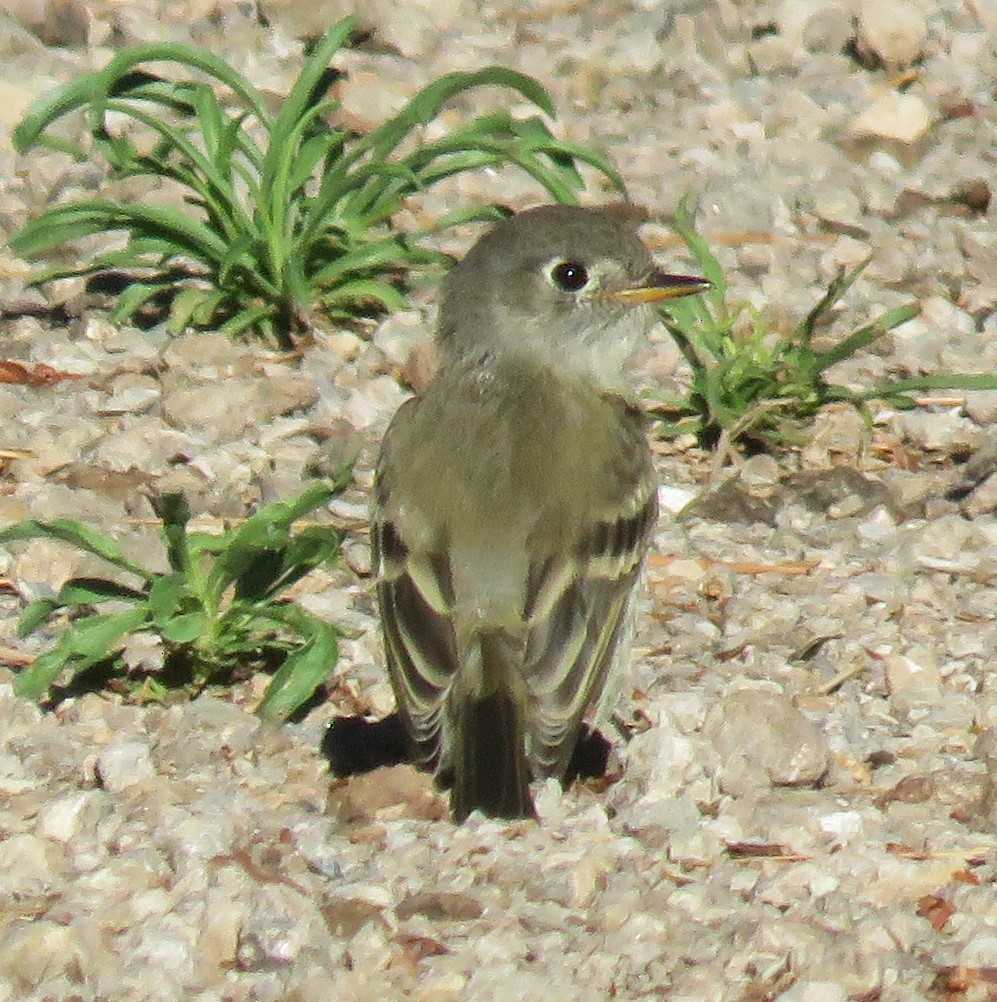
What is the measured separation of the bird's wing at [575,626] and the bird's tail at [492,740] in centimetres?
6

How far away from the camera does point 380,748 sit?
659 centimetres

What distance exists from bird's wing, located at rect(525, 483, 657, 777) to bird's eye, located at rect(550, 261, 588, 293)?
3.05 feet

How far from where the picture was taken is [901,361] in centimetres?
894

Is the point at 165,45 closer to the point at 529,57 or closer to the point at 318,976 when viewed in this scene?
the point at 529,57

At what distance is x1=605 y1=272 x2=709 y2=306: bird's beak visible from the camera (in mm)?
7398

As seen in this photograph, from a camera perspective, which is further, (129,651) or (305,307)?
(305,307)

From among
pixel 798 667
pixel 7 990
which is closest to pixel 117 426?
pixel 798 667

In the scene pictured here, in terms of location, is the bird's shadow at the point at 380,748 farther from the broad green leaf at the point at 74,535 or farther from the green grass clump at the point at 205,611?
the broad green leaf at the point at 74,535

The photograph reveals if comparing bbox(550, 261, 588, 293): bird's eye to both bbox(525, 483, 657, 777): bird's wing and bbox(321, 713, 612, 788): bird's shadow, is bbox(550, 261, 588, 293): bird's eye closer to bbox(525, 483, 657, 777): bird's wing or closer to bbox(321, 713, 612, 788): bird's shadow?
bbox(525, 483, 657, 777): bird's wing

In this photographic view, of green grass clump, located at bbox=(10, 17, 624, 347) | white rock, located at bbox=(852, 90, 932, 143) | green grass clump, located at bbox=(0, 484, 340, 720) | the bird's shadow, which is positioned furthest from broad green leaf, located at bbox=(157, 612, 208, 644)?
white rock, located at bbox=(852, 90, 932, 143)

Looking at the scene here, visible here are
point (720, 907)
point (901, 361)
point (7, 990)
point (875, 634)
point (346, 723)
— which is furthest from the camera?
point (901, 361)

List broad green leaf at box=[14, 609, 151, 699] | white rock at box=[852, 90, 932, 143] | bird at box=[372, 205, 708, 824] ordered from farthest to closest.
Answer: white rock at box=[852, 90, 932, 143] < broad green leaf at box=[14, 609, 151, 699] < bird at box=[372, 205, 708, 824]

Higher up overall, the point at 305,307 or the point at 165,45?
the point at 165,45

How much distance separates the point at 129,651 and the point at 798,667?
77.9 inches
